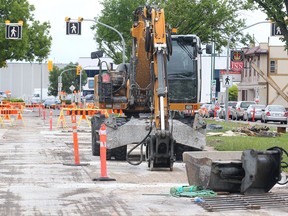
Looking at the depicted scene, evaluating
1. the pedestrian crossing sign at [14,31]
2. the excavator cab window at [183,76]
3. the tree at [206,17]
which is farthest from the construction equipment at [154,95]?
the tree at [206,17]

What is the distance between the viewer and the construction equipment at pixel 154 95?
56.4 ft

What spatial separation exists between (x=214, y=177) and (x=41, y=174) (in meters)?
4.81

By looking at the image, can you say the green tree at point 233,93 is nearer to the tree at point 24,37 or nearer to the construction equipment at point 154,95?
the tree at point 24,37

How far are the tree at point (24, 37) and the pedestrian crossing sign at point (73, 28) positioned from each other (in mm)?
18209

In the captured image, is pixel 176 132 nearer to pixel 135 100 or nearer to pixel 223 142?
pixel 135 100

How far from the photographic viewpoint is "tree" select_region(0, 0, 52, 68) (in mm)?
62531

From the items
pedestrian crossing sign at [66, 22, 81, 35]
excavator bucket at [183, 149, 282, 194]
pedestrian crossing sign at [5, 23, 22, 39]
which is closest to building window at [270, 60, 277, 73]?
pedestrian crossing sign at [5, 23, 22, 39]

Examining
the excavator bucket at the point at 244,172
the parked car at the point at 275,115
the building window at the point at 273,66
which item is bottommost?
the parked car at the point at 275,115

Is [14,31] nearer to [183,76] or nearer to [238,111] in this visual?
[238,111]

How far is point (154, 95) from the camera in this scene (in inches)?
697

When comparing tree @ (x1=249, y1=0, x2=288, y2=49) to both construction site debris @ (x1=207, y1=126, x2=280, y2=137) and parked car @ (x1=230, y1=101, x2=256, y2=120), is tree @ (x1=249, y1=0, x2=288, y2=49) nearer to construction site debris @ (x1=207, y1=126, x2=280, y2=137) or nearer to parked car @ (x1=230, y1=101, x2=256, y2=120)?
construction site debris @ (x1=207, y1=126, x2=280, y2=137)

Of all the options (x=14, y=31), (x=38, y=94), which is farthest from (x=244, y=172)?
(x=38, y=94)

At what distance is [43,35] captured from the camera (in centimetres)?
6550

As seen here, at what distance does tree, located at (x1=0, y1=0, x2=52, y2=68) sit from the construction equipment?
41.3m
